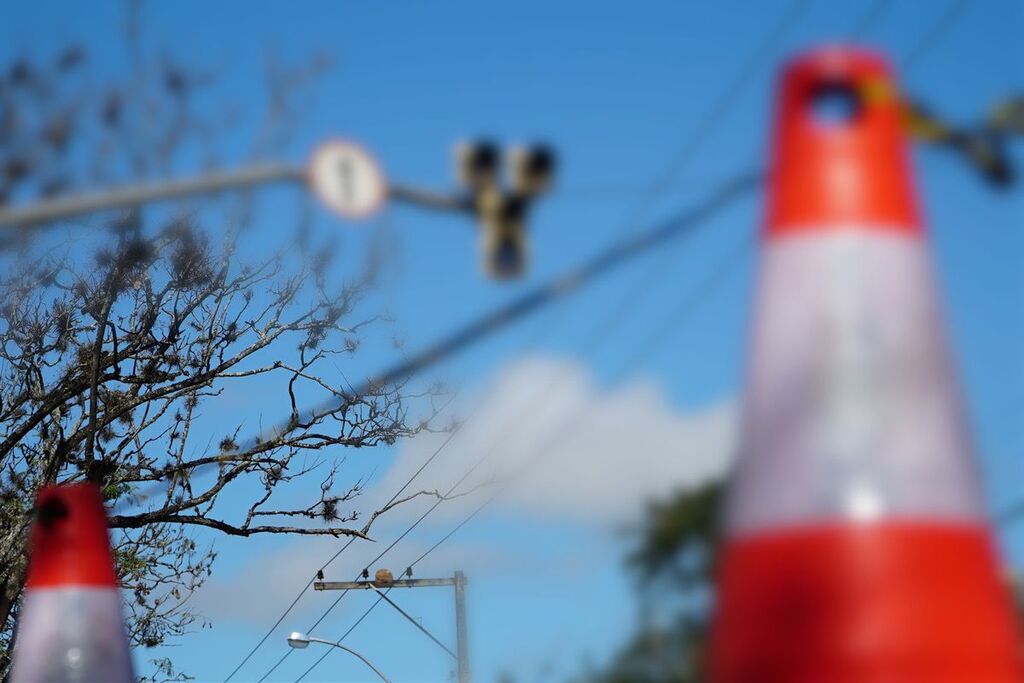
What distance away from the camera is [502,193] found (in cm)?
568

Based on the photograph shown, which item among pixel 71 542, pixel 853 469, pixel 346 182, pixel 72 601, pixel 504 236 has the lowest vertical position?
pixel 853 469

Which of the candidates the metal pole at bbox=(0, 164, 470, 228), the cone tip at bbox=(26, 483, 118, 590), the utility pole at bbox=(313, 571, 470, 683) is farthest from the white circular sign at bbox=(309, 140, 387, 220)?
the utility pole at bbox=(313, 571, 470, 683)

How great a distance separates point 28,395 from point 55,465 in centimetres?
77

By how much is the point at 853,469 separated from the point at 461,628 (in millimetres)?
18136

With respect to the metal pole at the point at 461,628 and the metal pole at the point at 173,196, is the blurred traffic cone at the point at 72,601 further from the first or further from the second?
the metal pole at the point at 461,628

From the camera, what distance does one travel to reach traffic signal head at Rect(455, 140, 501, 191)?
18.3 feet

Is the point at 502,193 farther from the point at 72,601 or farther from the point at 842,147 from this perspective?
the point at 72,601

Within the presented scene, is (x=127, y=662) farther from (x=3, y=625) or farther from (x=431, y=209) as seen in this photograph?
(x=3, y=625)

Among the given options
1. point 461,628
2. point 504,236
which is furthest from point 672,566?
point 461,628

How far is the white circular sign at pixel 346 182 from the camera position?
578cm

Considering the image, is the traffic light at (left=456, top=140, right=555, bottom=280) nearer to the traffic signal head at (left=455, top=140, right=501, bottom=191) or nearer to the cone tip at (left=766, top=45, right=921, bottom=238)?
the traffic signal head at (left=455, top=140, right=501, bottom=191)

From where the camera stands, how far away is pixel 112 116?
1248 cm

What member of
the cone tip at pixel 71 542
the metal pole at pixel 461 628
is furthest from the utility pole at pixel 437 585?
the cone tip at pixel 71 542

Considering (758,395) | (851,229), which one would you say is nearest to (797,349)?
(758,395)
